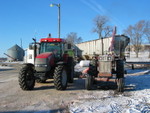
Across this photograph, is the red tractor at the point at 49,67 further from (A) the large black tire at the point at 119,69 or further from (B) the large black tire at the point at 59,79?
(A) the large black tire at the point at 119,69

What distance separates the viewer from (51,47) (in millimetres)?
10289

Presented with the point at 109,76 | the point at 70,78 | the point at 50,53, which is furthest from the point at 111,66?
the point at 50,53

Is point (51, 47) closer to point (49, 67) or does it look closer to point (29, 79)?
point (49, 67)

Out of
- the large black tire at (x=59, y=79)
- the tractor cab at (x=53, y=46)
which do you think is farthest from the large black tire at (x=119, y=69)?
the tractor cab at (x=53, y=46)

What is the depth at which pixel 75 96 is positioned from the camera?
308 inches

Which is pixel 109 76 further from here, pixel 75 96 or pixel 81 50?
pixel 81 50

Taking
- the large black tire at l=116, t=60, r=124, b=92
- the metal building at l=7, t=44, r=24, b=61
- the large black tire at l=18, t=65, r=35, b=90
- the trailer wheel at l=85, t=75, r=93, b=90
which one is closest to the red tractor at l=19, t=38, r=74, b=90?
the large black tire at l=18, t=65, r=35, b=90

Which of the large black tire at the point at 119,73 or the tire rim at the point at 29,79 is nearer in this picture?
the large black tire at the point at 119,73

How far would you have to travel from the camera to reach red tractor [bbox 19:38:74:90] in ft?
29.3

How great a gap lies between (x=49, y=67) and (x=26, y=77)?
4.03 feet

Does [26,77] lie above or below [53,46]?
below

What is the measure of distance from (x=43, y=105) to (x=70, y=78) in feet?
13.3

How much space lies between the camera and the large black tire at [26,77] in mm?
8953

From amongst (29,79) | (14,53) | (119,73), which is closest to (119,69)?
(119,73)
